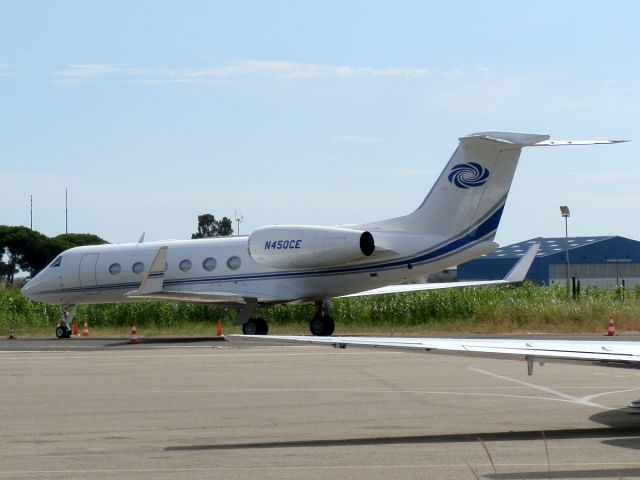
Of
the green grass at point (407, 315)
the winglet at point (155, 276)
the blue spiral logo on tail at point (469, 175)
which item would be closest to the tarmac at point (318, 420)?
the winglet at point (155, 276)

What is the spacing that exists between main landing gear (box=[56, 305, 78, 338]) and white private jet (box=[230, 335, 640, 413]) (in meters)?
24.4

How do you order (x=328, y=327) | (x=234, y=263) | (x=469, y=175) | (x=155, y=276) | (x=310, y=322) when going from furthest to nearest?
1. (x=234, y=263)
2. (x=310, y=322)
3. (x=328, y=327)
4. (x=155, y=276)
5. (x=469, y=175)

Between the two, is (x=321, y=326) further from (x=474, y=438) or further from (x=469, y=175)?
(x=474, y=438)

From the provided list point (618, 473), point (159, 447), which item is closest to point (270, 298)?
point (159, 447)

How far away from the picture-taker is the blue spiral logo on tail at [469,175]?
31.6 m

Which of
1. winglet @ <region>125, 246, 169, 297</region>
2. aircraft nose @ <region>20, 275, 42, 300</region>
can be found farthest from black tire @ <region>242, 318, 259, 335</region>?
aircraft nose @ <region>20, 275, 42, 300</region>

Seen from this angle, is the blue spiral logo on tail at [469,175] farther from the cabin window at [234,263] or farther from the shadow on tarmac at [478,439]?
the shadow on tarmac at [478,439]

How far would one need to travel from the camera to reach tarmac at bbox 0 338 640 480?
996 cm

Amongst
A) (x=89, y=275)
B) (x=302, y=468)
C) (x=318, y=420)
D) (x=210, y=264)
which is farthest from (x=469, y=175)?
(x=302, y=468)

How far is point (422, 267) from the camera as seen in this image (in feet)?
105

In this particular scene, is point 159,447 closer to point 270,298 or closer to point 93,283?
point 270,298

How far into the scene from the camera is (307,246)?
108 feet

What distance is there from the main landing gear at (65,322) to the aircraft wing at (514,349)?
2459 centimetres

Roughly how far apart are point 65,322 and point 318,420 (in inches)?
931
